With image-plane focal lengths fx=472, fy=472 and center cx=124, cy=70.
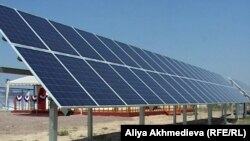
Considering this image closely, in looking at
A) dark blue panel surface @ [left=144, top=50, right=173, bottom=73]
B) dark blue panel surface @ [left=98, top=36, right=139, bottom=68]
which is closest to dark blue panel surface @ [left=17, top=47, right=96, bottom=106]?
dark blue panel surface @ [left=98, top=36, right=139, bottom=68]

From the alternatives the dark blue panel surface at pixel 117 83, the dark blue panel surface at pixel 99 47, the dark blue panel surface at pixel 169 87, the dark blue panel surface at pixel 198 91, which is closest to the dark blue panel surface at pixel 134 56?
the dark blue panel surface at pixel 169 87

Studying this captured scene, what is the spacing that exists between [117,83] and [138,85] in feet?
6.70

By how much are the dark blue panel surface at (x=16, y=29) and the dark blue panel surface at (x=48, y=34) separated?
0.49m

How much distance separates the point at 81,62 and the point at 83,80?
1488mm

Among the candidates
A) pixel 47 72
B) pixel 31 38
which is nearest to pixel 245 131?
pixel 47 72

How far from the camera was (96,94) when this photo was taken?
1429 centimetres

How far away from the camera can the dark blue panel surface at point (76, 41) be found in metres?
17.0

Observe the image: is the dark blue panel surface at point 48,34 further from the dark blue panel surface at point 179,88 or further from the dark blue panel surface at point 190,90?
the dark blue panel surface at point 190,90

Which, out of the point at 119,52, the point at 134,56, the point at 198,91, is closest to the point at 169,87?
the point at 134,56

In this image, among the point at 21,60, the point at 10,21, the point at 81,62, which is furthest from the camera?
the point at 81,62

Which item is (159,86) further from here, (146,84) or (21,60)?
(21,60)

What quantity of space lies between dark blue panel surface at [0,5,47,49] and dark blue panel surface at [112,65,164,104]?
4577 mm

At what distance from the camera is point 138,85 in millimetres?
18562

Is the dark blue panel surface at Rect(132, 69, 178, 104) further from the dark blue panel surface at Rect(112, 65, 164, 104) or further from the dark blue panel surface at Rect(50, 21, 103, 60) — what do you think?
the dark blue panel surface at Rect(50, 21, 103, 60)
